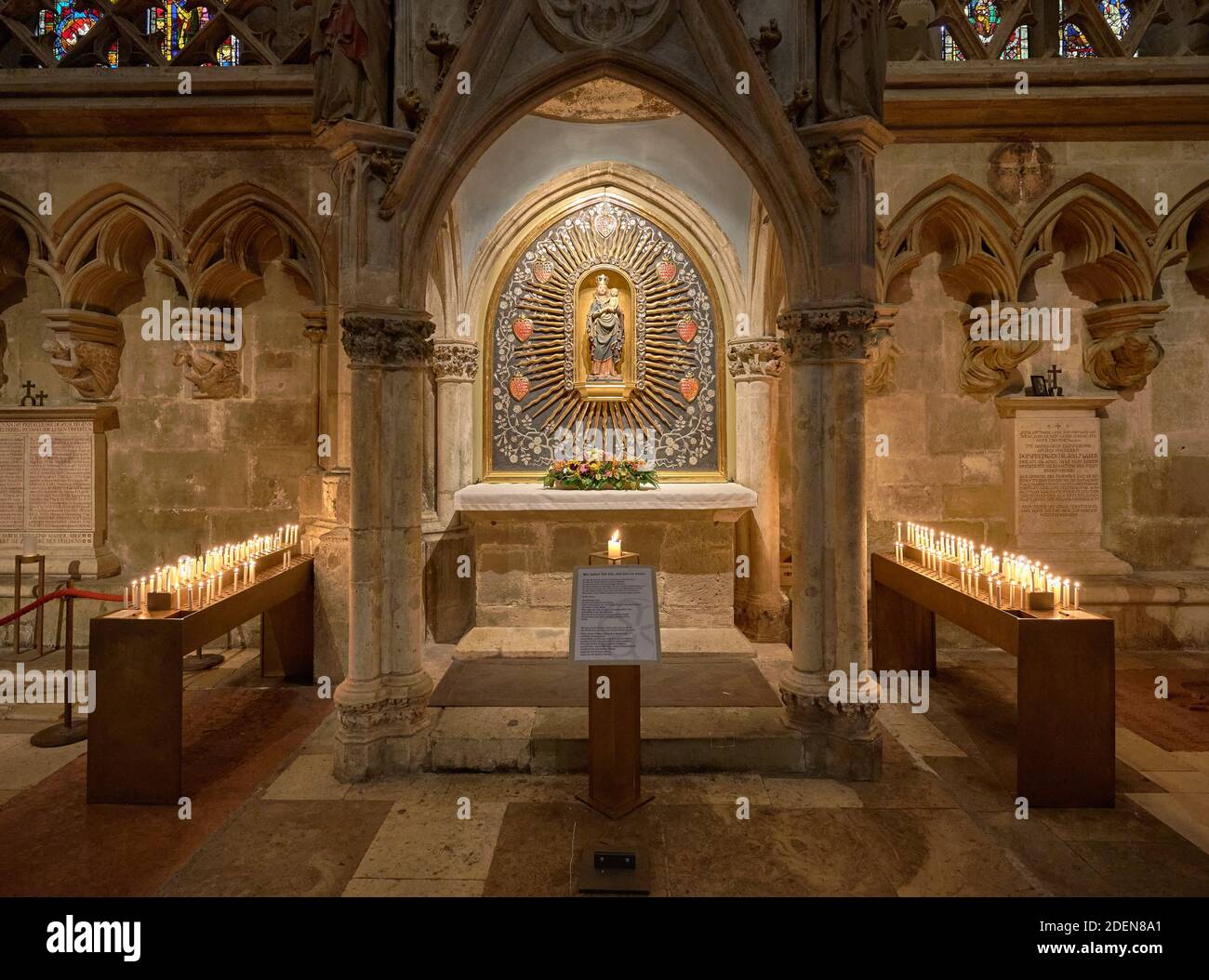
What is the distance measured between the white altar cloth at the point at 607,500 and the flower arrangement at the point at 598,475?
0.67ft

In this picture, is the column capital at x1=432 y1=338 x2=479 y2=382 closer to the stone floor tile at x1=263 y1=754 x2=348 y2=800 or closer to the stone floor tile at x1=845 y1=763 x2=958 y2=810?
the stone floor tile at x1=263 y1=754 x2=348 y2=800

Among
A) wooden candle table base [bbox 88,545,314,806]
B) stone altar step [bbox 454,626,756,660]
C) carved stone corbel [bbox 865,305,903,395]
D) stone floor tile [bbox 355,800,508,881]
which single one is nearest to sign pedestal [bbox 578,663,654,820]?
stone floor tile [bbox 355,800,508,881]

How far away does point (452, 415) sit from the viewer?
279 inches

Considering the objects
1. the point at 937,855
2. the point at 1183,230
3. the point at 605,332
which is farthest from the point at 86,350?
Answer: the point at 1183,230

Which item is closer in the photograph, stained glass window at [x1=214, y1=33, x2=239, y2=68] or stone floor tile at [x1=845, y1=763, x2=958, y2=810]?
stone floor tile at [x1=845, y1=763, x2=958, y2=810]

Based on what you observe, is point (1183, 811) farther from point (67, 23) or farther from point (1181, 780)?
point (67, 23)

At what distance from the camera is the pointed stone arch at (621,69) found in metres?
4.19

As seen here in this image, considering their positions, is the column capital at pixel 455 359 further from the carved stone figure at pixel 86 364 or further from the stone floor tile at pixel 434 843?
the stone floor tile at pixel 434 843

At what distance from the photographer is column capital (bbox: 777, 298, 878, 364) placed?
418 cm

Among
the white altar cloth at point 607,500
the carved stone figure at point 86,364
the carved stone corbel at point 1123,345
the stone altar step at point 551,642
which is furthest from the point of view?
the carved stone figure at point 86,364

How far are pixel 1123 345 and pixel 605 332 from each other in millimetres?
5177

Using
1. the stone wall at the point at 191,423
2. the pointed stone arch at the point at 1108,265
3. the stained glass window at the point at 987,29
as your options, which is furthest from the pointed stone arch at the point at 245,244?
the pointed stone arch at the point at 1108,265

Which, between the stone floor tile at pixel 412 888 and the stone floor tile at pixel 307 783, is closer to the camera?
the stone floor tile at pixel 412 888

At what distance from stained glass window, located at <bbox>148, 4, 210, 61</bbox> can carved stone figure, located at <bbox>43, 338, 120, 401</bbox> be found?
305 centimetres
